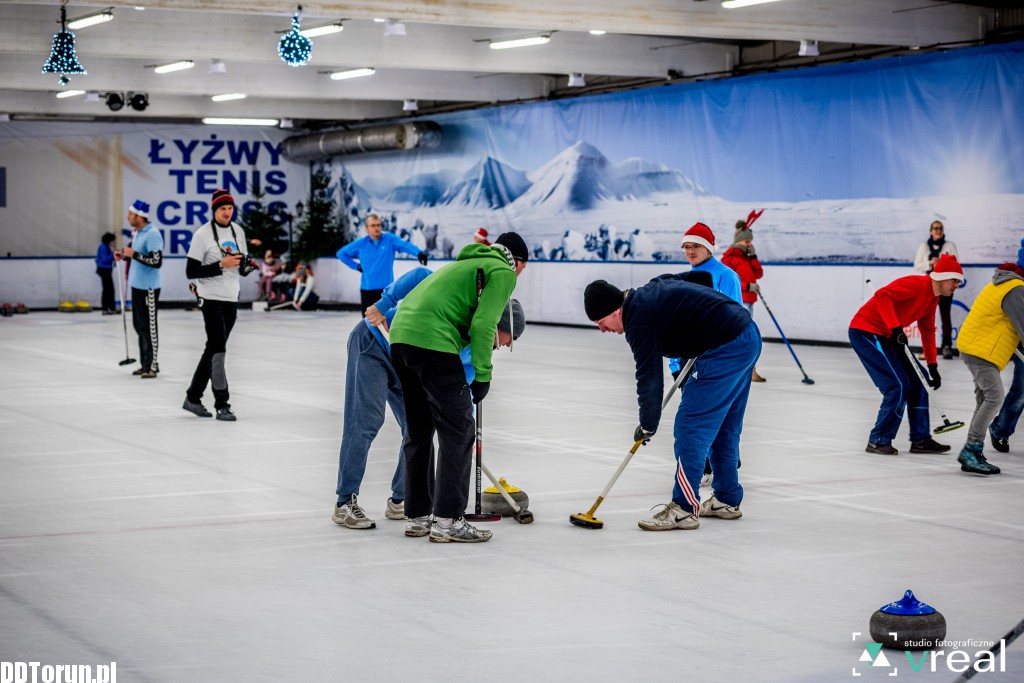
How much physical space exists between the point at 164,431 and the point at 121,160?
25219 millimetres

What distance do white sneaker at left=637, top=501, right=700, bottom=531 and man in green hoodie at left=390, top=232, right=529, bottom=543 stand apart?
89cm

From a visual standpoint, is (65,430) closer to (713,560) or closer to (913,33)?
(713,560)

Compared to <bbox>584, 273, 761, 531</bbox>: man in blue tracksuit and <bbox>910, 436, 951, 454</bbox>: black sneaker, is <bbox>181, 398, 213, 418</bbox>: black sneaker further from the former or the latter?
<bbox>910, 436, 951, 454</bbox>: black sneaker

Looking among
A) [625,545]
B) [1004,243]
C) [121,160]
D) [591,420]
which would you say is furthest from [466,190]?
[625,545]

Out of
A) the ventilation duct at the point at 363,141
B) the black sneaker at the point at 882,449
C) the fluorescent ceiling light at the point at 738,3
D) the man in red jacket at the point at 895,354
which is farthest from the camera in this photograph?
the ventilation duct at the point at 363,141

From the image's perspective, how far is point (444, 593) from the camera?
5.78 metres

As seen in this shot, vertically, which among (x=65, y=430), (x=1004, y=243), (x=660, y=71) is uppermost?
(x=660, y=71)

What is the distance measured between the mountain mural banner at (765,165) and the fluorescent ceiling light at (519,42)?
351 cm

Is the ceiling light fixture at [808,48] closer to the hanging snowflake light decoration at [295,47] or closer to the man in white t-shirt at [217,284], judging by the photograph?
the hanging snowflake light decoration at [295,47]

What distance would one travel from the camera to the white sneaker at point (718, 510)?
24.4 ft

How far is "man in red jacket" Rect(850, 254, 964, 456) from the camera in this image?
9672mm

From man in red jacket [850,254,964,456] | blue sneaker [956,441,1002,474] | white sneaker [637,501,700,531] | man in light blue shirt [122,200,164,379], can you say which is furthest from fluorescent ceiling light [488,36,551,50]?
white sneaker [637,501,700,531]

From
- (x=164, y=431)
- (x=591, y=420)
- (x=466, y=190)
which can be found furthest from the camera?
(x=466, y=190)

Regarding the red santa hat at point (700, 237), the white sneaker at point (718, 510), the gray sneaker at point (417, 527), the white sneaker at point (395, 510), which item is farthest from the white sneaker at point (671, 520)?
the red santa hat at point (700, 237)
